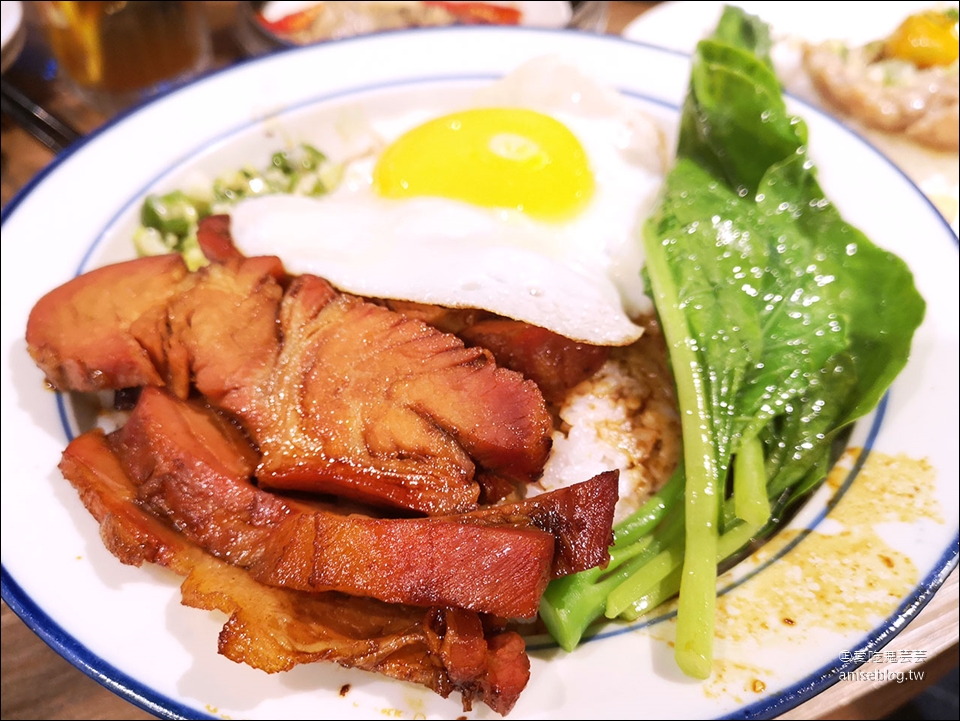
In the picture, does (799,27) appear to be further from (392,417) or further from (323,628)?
(323,628)

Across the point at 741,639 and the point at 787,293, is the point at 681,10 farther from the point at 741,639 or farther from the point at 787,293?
the point at 741,639

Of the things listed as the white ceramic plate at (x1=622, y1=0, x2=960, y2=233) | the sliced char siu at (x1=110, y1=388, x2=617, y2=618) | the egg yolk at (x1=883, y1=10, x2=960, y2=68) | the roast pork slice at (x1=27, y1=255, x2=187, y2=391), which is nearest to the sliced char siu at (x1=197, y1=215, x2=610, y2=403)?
the roast pork slice at (x1=27, y1=255, x2=187, y2=391)

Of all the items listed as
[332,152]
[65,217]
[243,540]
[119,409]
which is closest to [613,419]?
[243,540]

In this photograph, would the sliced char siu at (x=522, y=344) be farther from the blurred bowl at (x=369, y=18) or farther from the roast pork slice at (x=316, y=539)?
the blurred bowl at (x=369, y=18)

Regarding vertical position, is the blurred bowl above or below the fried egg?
above

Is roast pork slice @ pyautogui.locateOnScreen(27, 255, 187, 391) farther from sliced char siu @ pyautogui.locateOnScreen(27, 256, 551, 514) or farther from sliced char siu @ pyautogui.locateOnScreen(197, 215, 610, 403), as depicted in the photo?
sliced char siu @ pyautogui.locateOnScreen(197, 215, 610, 403)

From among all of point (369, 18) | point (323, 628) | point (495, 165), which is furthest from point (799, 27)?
point (323, 628)
